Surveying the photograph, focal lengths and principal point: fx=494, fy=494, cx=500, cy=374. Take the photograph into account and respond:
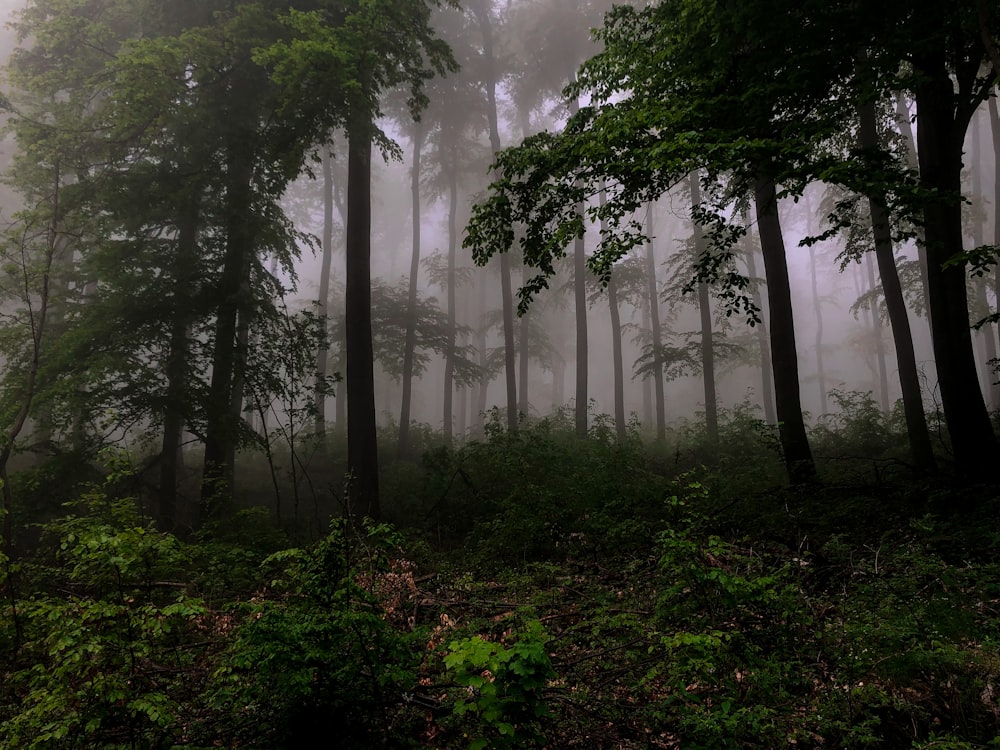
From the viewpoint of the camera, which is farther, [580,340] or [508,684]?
[580,340]

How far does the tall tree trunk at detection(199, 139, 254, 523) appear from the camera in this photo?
937 centimetres

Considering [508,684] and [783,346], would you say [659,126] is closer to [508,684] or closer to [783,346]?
[508,684]

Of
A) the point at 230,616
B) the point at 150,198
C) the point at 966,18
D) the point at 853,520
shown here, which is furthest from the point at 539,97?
the point at 230,616

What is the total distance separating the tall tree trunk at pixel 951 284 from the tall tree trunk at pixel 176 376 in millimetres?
11841

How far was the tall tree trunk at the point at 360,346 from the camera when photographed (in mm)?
9164

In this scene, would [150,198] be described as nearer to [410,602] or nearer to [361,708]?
[410,602]

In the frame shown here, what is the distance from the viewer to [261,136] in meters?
9.18

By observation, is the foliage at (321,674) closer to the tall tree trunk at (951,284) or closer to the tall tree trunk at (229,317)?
the tall tree trunk at (229,317)

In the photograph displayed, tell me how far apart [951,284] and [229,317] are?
11811 mm

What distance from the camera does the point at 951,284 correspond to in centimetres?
630

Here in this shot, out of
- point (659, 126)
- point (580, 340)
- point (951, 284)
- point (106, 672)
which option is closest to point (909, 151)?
point (580, 340)

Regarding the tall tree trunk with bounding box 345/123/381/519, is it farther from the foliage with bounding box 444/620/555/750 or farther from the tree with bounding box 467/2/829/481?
the foliage with bounding box 444/620/555/750

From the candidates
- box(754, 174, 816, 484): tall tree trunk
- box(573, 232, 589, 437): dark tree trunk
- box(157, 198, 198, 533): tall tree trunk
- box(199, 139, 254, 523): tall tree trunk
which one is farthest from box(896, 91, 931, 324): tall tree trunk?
box(157, 198, 198, 533): tall tree trunk

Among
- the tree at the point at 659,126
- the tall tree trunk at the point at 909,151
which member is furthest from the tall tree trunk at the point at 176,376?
the tall tree trunk at the point at 909,151
